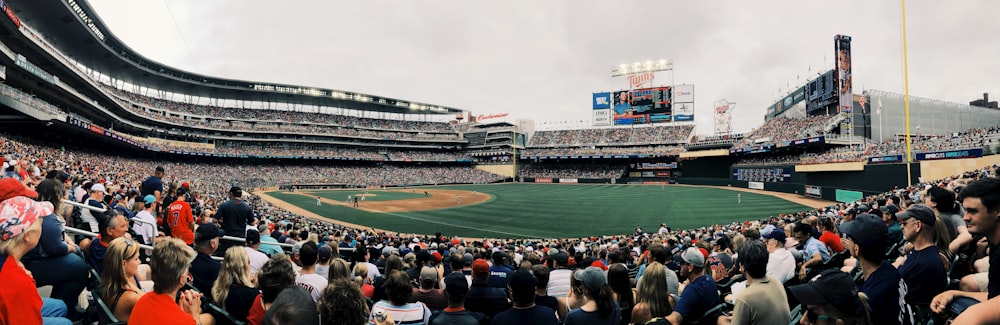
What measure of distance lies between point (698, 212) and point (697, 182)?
37.7 m

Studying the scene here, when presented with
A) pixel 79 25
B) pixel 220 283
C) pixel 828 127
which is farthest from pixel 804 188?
pixel 79 25

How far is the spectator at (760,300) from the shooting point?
3.11m

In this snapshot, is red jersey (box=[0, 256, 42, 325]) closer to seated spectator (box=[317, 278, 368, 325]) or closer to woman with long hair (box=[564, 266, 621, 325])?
seated spectator (box=[317, 278, 368, 325])

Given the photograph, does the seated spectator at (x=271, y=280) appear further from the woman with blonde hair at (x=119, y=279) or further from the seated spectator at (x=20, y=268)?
the seated spectator at (x=20, y=268)

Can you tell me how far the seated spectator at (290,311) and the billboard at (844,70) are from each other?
63.5 m

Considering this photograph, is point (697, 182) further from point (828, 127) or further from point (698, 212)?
point (698, 212)

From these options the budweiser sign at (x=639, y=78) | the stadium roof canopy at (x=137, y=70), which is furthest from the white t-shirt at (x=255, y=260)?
the budweiser sign at (x=639, y=78)

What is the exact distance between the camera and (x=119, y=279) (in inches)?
128

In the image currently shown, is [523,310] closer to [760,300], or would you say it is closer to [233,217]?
[760,300]

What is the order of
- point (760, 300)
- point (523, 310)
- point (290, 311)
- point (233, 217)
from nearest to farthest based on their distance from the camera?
point (290, 311)
point (760, 300)
point (523, 310)
point (233, 217)

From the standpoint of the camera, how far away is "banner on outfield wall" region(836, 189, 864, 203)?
1228 inches

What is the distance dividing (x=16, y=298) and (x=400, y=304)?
2664mm

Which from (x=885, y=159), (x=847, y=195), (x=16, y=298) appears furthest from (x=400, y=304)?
(x=885, y=159)

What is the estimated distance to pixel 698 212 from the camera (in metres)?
30.3
